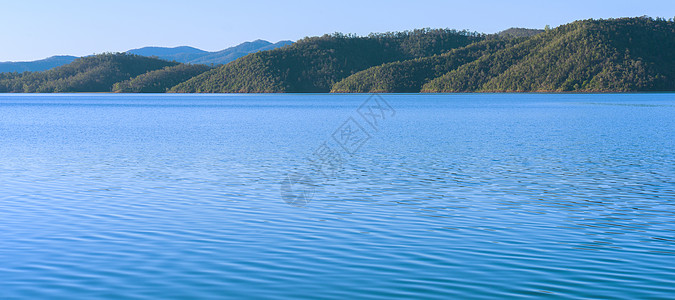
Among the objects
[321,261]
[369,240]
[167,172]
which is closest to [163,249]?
[321,261]

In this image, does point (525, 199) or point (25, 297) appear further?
point (525, 199)

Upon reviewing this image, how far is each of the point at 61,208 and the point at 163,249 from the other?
6662 mm

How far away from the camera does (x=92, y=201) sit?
1998 centimetres

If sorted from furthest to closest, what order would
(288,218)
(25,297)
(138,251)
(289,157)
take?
1. (289,157)
2. (288,218)
3. (138,251)
4. (25,297)

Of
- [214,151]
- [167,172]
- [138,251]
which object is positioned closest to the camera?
[138,251]

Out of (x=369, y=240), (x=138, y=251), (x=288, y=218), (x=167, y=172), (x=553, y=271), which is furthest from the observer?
Answer: (x=167, y=172)

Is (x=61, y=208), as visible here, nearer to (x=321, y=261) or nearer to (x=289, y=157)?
(x=321, y=261)

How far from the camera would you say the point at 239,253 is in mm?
13266

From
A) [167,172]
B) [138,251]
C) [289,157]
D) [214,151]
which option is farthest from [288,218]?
[214,151]

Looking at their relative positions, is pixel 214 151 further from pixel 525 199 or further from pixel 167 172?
pixel 525 199

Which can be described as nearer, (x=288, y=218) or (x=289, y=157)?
(x=288, y=218)

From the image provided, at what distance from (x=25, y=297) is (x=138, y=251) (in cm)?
317

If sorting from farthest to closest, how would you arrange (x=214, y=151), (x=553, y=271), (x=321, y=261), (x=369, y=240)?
(x=214, y=151) < (x=369, y=240) < (x=321, y=261) < (x=553, y=271)

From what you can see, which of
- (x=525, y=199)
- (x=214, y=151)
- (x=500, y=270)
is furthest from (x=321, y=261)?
(x=214, y=151)
